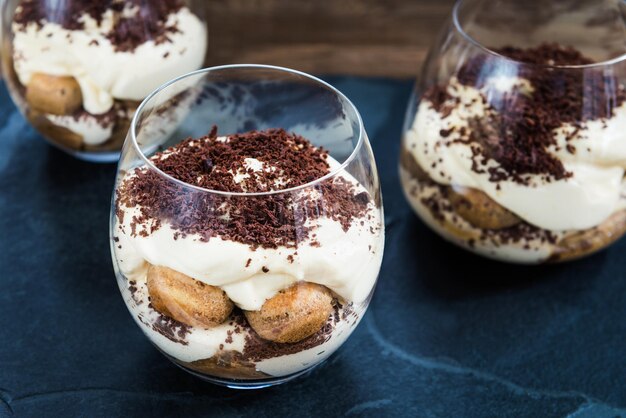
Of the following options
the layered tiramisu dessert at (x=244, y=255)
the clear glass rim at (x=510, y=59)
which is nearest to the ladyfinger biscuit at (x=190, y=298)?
the layered tiramisu dessert at (x=244, y=255)

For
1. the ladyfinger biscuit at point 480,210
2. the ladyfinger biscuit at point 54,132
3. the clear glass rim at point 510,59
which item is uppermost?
the clear glass rim at point 510,59

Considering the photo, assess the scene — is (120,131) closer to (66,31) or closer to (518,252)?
(66,31)

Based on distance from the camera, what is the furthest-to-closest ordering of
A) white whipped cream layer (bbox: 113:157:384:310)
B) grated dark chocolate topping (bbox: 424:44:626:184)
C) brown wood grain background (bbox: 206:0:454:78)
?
brown wood grain background (bbox: 206:0:454:78) < grated dark chocolate topping (bbox: 424:44:626:184) < white whipped cream layer (bbox: 113:157:384:310)

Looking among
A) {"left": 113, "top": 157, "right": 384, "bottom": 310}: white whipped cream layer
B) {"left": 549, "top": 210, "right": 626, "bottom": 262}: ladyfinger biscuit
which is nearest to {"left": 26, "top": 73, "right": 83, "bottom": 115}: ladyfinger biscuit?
{"left": 113, "top": 157, "right": 384, "bottom": 310}: white whipped cream layer

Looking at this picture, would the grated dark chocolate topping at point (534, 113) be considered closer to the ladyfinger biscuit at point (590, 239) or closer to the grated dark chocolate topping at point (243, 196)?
the ladyfinger biscuit at point (590, 239)

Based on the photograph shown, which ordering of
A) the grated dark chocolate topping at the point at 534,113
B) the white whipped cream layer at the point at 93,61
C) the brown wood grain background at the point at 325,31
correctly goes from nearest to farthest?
the grated dark chocolate topping at the point at 534,113 < the white whipped cream layer at the point at 93,61 < the brown wood grain background at the point at 325,31

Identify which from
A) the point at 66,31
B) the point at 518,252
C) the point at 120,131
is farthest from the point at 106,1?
the point at 518,252

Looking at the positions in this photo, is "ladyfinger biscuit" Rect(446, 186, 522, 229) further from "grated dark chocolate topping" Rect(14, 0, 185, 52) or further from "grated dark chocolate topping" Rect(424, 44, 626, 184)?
"grated dark chocolate topping" Rect(14, 0, 185, 52)

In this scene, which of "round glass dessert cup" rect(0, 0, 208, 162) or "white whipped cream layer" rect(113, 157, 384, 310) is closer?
"white whipped cream layer" rect(113, 157, 384, 310)
